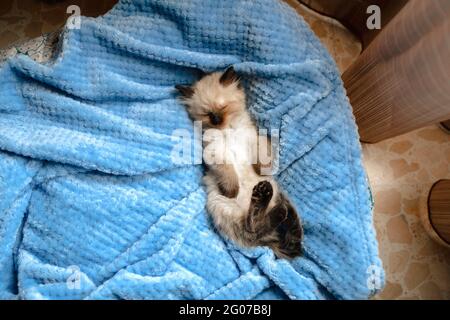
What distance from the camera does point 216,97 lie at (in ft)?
4.53

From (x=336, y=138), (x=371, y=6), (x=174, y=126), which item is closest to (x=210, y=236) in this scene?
(x=174, y=126)

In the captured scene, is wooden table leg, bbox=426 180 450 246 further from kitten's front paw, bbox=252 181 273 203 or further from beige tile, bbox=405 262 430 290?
kitten's front paw, bbox=252 181 273 203

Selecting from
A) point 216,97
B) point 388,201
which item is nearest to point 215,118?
point 216,97

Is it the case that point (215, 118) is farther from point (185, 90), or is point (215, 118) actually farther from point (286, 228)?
point (286, 228)

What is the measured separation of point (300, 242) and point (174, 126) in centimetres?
63

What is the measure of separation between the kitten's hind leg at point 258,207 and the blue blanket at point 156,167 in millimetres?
123

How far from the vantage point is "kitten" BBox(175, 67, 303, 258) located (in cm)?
135

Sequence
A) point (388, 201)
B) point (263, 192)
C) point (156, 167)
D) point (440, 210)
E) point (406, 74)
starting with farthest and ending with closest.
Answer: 1. point (388, 201)
2. point (440, 210)
3. point (156, 167)
4. point (263, 192)
5. point (406, 74)

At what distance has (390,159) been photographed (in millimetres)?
1788

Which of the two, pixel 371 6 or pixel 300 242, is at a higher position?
pixel 371 6

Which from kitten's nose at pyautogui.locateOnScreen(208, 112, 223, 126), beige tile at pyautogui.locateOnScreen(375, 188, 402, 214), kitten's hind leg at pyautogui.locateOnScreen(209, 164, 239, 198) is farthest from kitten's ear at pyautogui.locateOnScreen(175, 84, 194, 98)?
beige tile at pyautogui.locateOnScreen(375, 188, 402, 214)

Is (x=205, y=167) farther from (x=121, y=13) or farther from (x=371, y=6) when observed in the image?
(x=371, y=6)

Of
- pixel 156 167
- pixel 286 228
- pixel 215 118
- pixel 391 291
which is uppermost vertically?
pixel 215 118

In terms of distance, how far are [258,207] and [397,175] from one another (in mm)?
799
